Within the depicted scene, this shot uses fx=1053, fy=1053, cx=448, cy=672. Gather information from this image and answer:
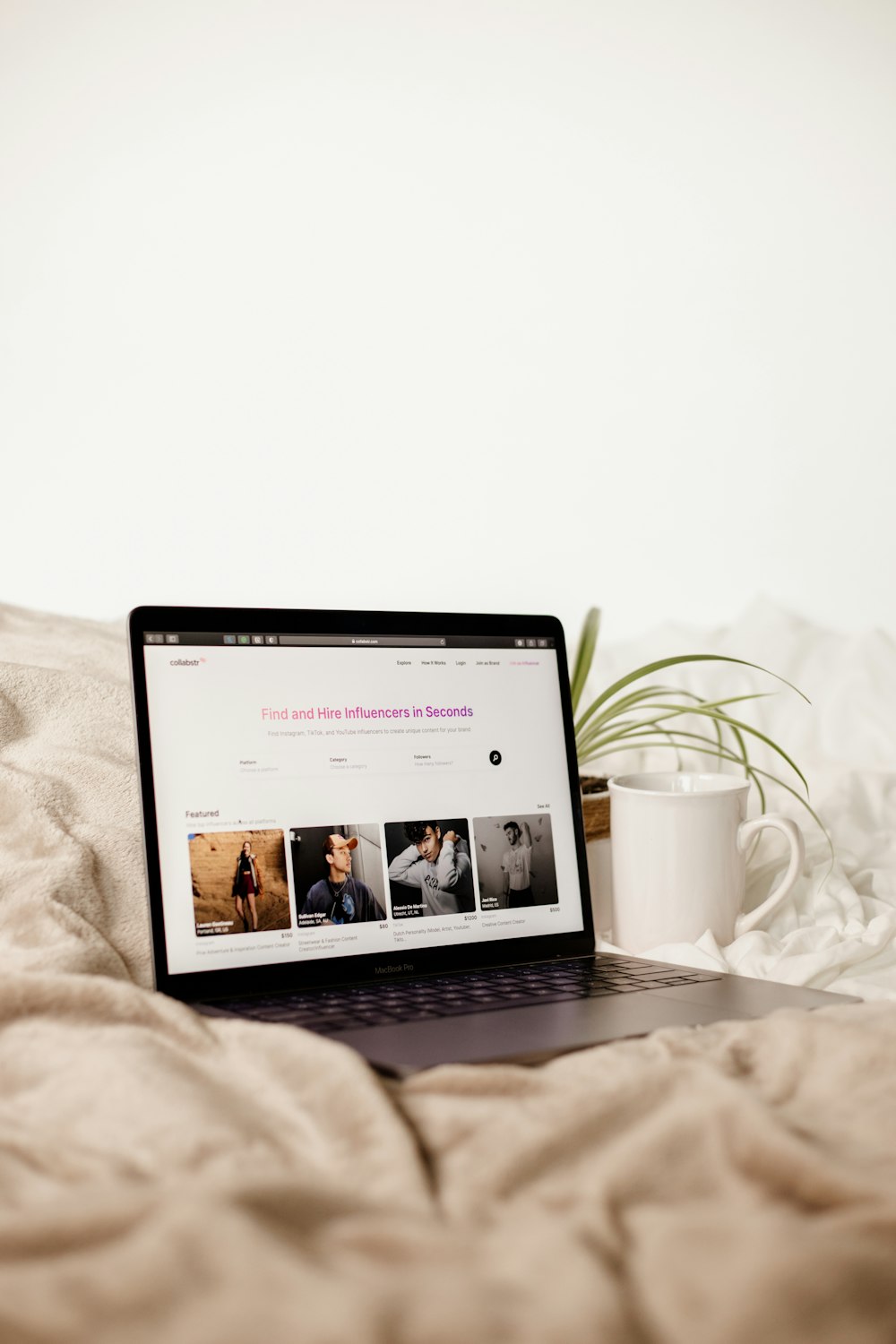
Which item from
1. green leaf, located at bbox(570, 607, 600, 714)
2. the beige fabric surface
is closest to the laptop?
the beige fabric surface

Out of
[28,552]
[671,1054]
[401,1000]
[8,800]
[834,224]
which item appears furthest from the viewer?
[834,224]

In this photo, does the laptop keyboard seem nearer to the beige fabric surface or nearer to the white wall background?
the beige fabric surface

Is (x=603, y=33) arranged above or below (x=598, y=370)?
above

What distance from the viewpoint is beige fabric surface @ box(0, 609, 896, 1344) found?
355 mm

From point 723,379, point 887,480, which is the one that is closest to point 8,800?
point 723,379

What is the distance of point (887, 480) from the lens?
2.01 meters

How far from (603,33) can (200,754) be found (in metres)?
1.69

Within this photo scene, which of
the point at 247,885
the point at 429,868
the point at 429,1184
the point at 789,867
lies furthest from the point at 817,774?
the point at 429,1184

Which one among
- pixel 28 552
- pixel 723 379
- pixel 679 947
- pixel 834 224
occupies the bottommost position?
pixel 679 947

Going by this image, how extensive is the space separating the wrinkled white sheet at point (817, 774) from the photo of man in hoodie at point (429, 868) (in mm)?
175

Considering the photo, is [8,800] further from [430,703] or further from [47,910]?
[430,703]

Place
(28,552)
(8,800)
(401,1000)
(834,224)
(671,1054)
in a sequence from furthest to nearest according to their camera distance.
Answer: (834,224) → (28,552) → (8,800) → (401,1000) → (671,1054)

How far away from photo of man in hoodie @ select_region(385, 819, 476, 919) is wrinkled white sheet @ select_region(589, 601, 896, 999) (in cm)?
17

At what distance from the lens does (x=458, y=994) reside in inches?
30.3
